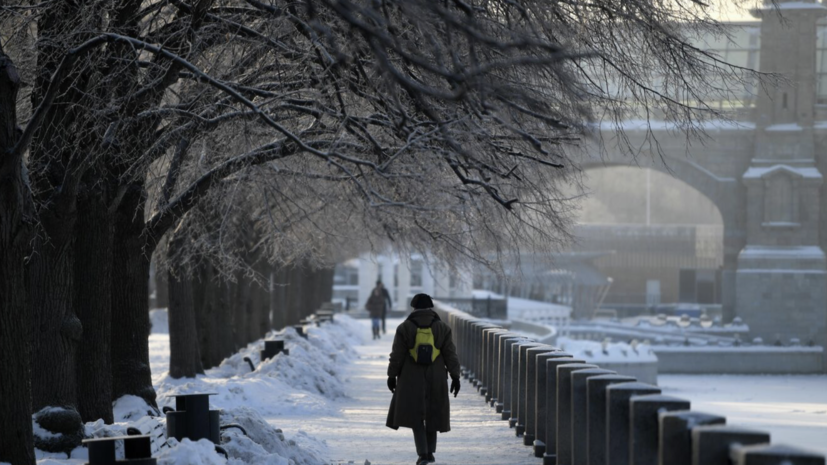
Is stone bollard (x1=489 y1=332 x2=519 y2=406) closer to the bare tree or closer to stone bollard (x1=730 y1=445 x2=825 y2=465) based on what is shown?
the bare tree

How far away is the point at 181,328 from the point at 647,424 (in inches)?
499

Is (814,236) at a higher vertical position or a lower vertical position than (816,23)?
lower

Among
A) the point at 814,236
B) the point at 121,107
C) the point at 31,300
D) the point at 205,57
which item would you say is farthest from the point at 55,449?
the point at 814,236

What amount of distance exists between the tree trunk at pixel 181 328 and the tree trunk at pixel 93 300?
6366 millimetres

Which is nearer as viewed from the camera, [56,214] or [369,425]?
[56,214]

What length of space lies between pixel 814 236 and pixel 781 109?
23.7ft

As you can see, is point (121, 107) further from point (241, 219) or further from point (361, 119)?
point (241, 219)

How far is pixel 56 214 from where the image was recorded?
10562mm

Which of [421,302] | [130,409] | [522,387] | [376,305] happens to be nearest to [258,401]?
[130,409]

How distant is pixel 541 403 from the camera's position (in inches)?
449

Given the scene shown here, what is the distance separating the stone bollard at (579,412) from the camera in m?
9.25

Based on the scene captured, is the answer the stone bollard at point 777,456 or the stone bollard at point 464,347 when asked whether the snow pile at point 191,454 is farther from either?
the stone bollard at point 464,347

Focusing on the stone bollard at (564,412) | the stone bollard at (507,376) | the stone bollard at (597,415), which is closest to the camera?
the stone bollard at (597,415)

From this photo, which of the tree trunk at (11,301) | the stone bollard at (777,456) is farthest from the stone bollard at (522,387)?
the stone bollard at (777,456)
